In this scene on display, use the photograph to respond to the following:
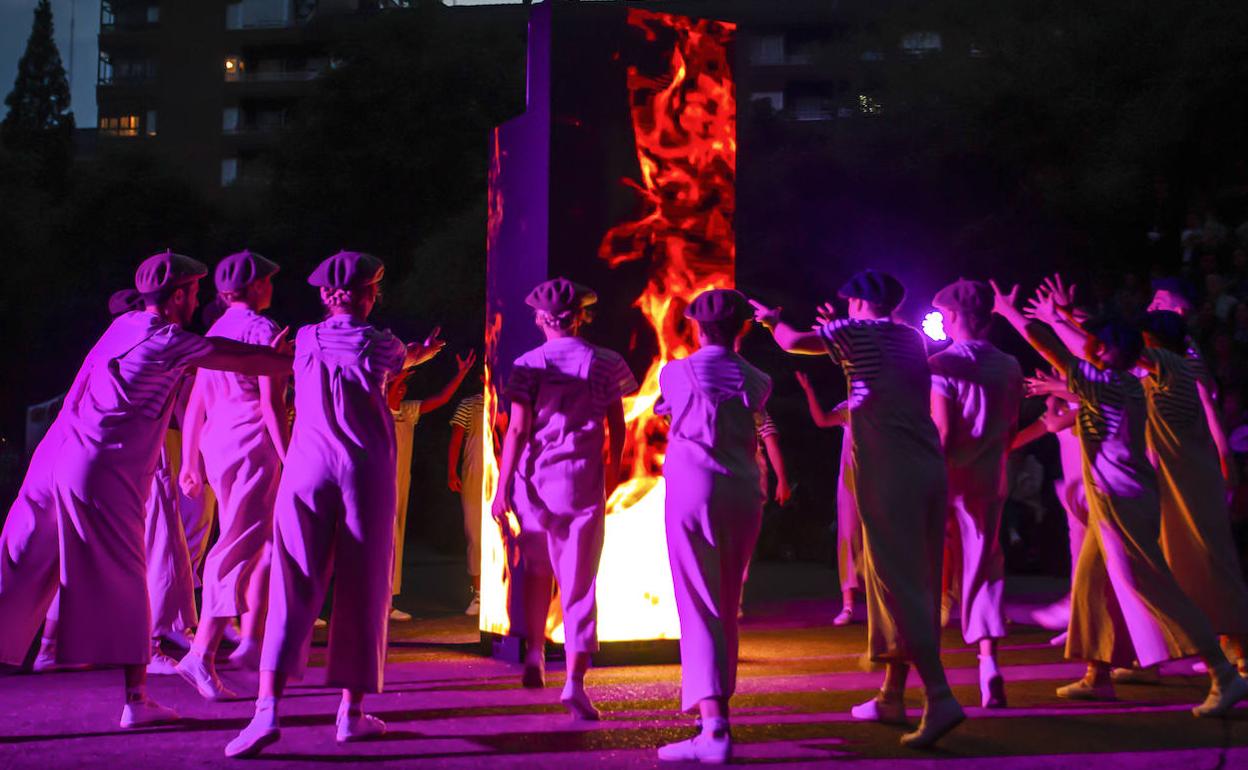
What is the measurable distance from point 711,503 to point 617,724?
1.24 m

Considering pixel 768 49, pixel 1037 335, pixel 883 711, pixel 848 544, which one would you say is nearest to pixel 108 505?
pixel 883 711

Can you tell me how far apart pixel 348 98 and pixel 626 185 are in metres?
25.2

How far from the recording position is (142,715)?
233 inches

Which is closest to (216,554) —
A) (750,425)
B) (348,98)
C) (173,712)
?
(173,712)

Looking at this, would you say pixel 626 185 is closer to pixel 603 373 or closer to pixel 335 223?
pixel 603 373

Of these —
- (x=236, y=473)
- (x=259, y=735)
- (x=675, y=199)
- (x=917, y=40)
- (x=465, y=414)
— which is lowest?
(x=259, y=735)

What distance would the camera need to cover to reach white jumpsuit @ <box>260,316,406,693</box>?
5.49 metres

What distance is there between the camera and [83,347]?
26.3 meters

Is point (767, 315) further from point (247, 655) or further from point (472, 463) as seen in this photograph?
point (472, 463)

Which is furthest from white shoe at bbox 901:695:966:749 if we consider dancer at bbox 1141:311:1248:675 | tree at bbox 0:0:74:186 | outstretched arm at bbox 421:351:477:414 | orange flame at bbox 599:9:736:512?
Answer: tree at bbox 0:0:74:186

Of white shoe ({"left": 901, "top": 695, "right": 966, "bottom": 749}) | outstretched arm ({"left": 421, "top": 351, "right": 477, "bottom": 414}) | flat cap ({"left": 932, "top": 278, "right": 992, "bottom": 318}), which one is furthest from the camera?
outstretched arm ({"left": 421, "top": 351, "right": 477, "bottom": 414})

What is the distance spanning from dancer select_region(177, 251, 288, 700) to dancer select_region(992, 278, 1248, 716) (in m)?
3.72

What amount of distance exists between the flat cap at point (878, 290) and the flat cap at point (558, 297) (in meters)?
1.31

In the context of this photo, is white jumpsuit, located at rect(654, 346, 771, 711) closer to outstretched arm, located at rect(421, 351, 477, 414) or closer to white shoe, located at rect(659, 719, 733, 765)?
white shoe, located at rect(659, 719, 733, 765)
